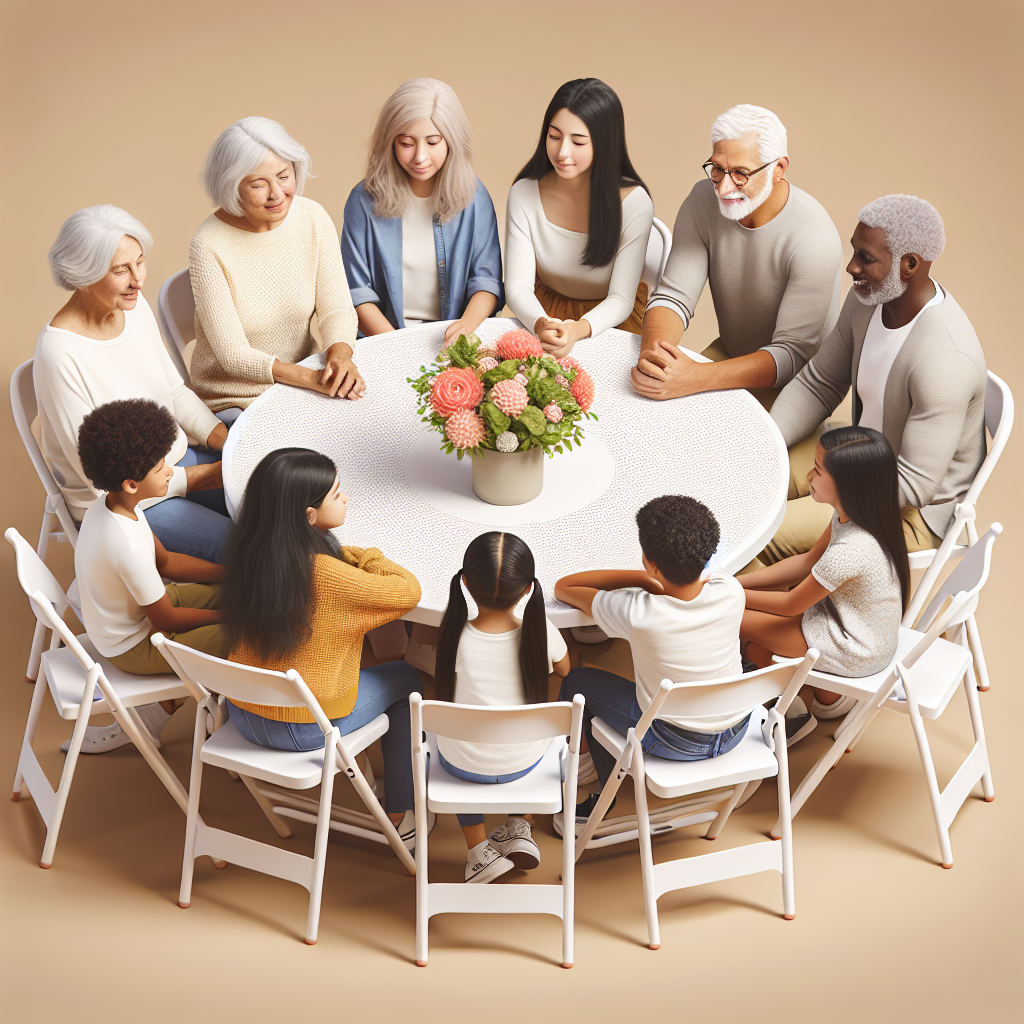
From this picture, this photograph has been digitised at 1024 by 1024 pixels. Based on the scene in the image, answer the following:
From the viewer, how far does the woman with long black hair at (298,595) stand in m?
2.99

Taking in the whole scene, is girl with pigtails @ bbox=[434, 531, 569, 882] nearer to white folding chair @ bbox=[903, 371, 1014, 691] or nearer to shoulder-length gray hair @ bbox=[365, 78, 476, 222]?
white folding chair @ bbox=[903, 371, 1014, 691]

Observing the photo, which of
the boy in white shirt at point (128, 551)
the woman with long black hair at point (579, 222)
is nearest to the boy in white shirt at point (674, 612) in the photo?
the boy in white shirt at point (128, 551)

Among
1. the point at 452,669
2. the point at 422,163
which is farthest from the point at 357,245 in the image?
the point at 452,669

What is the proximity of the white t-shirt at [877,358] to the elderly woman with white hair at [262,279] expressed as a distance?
5.75 ft

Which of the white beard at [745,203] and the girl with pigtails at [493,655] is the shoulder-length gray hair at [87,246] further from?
the white beard at [745,203]

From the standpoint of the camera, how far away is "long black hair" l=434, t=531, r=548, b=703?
114 inches

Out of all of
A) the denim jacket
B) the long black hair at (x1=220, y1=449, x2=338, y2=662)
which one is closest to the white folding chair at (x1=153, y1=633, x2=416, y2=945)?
the long black hair at (x1=220, y1=449, x2=338, y2=662)

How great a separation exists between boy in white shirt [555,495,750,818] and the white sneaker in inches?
22.0

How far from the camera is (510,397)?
3254 mm

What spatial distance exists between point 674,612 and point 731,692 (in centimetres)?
25

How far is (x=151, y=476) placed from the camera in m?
3.16

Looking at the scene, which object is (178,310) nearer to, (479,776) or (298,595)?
(298,595)

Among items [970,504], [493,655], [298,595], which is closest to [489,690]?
[493,655]

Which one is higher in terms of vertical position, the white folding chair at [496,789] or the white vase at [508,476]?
the white vase at [508,476]
